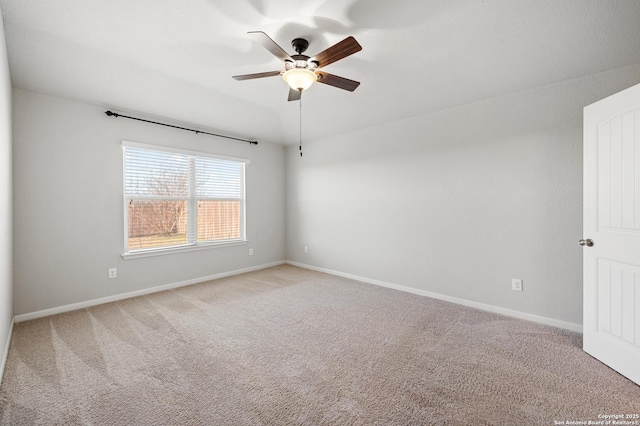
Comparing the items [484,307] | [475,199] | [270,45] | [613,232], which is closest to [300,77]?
[270,45]

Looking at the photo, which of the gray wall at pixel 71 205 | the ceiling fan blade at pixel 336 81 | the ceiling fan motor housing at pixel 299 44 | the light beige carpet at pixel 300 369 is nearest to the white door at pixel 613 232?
the light beige carpet at pixel 300 369

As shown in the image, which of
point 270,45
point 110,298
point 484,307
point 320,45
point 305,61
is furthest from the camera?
point 110,298

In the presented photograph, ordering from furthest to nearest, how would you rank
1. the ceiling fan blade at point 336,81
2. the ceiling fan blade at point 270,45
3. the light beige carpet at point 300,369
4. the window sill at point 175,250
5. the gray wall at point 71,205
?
the window sill at point 175,250 < the gray wall at point 71,205 < the ceiling fan blade at point 336,81 < the ceiling fan blade at point 270,45 < the light beige carpet at point 300,369

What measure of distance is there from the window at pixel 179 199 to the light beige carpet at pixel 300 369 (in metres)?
1.11

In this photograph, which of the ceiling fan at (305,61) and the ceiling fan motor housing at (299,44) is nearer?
the ceiling fan at (305,61)

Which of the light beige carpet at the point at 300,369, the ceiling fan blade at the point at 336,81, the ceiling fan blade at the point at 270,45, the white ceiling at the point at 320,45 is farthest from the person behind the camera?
the ceiling fan blade at the point at 336,81

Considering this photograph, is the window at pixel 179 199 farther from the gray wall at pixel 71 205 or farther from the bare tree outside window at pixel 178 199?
the gray wall at pixel 71 205

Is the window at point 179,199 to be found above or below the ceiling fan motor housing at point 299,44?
below

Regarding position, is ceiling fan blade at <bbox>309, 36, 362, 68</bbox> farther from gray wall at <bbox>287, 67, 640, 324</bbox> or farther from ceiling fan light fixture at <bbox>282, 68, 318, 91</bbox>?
gray wall at <bbox>287, 67, 640, 324</bbox>

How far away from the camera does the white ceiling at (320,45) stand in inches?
80.2

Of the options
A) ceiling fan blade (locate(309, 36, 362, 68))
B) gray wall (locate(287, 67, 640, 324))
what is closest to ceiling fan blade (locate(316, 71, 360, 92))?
ceiling fan blade (locate(309, 36, 362, 68))

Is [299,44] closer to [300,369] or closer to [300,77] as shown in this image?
[300,77]

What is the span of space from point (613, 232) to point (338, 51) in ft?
8.07

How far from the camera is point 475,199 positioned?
3.21 m
